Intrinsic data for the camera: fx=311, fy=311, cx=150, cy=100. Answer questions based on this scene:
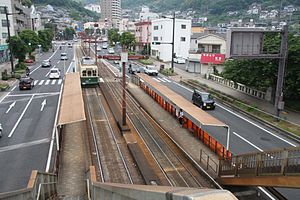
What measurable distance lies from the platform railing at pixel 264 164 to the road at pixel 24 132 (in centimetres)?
869

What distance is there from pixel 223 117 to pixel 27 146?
1477cm

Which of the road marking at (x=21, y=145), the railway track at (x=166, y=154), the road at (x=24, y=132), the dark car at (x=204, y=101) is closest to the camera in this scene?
the railway track at (x=166, y=154)

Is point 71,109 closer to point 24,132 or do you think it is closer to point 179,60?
point 24,132

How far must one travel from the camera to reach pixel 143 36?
8781 cm

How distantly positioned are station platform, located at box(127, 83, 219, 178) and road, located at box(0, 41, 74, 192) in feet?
25.1

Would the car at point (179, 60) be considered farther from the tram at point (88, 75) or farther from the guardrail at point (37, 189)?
the guardrail at point (37, 189)

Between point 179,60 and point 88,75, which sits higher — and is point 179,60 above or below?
below

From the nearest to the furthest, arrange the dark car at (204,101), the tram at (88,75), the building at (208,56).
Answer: the dark car at (204,101)
the tram at (88,75)
the building at (208,56)

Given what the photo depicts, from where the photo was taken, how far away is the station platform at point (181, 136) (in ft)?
51.3

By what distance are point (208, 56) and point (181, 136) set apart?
2865 cm

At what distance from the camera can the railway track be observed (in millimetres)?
13812

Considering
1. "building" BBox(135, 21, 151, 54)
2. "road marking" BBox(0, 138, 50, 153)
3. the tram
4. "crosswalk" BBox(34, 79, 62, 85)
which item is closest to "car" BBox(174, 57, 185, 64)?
"building" BBox(135, 21, 151, 54)

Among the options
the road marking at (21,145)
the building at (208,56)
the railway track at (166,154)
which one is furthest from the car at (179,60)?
the road marking at (21,145)

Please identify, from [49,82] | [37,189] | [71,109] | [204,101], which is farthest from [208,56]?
[37,189]
